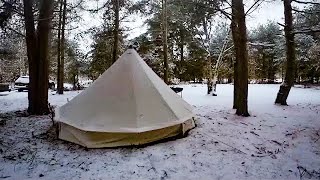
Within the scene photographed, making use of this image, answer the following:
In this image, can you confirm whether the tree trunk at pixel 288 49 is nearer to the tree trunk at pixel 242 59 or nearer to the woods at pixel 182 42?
the woods at pixel 182 42

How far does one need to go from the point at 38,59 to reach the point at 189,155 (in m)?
6.91

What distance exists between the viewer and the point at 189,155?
6.19 metres

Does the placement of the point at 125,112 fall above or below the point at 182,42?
below

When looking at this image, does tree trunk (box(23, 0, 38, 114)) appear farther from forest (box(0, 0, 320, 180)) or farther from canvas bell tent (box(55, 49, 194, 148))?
canvas bell tent (box(55, 49, 194, 148))

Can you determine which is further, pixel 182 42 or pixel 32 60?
pixel 182 42

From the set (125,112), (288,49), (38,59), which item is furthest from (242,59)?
(38,59)

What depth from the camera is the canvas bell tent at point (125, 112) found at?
6719 mm

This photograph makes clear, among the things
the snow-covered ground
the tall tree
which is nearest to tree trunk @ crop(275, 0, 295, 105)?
the snow-covered ground

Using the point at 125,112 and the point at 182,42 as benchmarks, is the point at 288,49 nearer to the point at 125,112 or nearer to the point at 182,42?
the point at 125,112

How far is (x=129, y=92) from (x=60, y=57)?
544 inches

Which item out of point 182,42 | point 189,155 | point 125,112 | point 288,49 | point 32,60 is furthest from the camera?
point 182,42

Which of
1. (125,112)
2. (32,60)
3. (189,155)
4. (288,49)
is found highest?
(288,49)

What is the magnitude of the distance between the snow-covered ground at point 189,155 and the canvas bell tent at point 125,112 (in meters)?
0.27

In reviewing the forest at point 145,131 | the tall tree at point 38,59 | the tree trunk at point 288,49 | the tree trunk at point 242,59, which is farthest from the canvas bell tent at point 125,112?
A: the tree trunk at point 288,49
